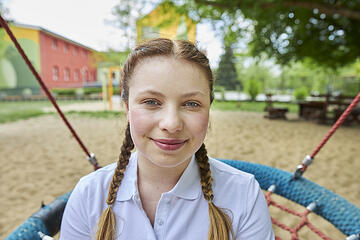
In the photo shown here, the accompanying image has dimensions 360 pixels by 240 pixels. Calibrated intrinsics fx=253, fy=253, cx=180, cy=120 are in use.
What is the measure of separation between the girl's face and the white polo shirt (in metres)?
0.13

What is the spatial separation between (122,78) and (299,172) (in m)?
0.87

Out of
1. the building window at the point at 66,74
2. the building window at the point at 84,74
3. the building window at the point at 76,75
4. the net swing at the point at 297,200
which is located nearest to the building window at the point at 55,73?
the building window at the point at 66,74

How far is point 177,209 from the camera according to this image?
704 mm

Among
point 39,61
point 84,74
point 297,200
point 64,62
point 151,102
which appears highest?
point 64,62

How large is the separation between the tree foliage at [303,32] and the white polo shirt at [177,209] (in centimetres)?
420

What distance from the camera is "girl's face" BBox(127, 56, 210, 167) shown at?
625 mm

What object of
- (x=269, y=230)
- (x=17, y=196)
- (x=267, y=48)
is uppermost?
(x=267, y=48)

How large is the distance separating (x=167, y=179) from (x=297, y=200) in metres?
0.72

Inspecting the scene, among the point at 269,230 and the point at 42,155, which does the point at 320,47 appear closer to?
the point at 42,155

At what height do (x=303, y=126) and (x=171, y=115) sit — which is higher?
(x=171, y=115)

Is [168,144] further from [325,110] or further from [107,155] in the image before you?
[325,110]

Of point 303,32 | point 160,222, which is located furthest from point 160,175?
point 303,32

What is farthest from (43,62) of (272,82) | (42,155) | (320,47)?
(272,82)

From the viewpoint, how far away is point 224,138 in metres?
4.31
